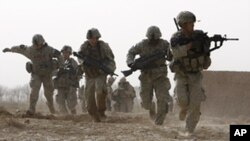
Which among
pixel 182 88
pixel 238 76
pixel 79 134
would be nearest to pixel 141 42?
pixel 182 88

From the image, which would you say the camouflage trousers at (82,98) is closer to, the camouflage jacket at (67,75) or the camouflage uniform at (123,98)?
the camouflage uniform at (123,98)

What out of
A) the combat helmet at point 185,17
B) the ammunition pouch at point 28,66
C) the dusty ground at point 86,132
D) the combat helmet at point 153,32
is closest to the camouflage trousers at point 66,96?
the ammunition pouch at point 28,66

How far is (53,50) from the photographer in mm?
14742

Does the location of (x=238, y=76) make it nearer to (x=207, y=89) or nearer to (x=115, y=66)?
(x=207, y=89)

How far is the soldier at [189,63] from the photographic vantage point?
9.41 metres

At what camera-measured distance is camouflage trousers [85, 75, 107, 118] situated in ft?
39.7

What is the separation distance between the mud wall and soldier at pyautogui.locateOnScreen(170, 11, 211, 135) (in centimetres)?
1229

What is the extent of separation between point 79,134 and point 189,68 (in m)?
1.91

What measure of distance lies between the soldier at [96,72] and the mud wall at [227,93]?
1014cm

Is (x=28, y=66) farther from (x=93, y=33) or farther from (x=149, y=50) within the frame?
(x=149, y=50)

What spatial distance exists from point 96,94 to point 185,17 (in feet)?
10.8

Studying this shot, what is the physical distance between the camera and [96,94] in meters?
12.2

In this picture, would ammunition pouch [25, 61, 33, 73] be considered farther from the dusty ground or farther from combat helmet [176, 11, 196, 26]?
combat helmet [176, 11, 196, 26]

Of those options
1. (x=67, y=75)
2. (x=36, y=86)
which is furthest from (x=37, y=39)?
(x=67, y=75)
